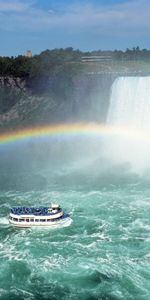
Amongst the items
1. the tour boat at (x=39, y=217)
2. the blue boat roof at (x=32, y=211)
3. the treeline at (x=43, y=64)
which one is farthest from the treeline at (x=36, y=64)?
the tour boat at (x=39, y=217)

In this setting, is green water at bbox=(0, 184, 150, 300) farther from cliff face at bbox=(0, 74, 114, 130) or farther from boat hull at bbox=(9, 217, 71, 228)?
cliff face at bbox=(0, 74, 114, 130)

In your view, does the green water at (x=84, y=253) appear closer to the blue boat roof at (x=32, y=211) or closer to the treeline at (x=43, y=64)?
the blue boat roof at (x=32, y=211)

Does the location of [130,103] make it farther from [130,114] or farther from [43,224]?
[43,224]

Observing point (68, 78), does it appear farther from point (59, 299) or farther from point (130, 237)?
point (59, 299)

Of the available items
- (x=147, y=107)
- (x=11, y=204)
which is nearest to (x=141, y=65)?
(x=147, y=107)

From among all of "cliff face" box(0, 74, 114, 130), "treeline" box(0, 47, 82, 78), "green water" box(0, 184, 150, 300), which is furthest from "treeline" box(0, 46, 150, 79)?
"green water" box(0, 184, 150, 300)

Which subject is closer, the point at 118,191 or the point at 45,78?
the point at 118,191
